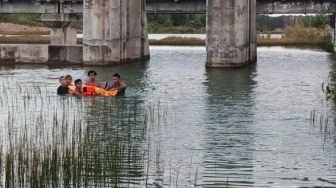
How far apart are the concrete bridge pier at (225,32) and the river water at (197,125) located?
134 centimetres

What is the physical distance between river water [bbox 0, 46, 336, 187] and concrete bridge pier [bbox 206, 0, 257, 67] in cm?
134

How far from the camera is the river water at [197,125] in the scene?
15164 mm

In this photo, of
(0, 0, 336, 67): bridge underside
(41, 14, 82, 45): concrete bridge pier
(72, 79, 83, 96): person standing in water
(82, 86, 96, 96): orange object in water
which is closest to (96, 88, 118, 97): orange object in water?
(82, 86, 96, 96): orange object in water

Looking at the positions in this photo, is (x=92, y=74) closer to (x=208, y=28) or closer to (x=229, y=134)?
(x=229, y=134)

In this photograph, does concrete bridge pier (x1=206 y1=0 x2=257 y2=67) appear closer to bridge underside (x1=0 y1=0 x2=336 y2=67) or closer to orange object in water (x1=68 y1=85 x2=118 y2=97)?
bridge underside (x1=0 y1=0 x2=336 y2=67)

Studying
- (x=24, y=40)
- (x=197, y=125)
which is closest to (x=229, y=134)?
(x=197, y=125)

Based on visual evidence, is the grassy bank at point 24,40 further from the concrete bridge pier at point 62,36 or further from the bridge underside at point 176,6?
the concrete bridge pier at point 62,36

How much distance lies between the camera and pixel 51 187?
1286 cm

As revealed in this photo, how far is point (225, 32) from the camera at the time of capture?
136 ft

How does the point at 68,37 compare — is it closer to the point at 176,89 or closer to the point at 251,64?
the point at 251,64

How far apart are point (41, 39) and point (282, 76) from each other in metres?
42.1

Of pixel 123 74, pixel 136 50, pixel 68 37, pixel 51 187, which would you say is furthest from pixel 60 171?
pixel 68 37

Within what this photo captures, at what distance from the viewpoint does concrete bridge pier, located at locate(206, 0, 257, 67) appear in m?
41.4

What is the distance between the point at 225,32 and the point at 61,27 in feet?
59.6
